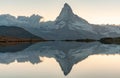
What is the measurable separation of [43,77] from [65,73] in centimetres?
384

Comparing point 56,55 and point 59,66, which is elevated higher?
point 59,66

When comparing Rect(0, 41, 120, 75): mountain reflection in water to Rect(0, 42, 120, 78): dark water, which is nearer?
Rect(0, 42, 120, 78): dark water

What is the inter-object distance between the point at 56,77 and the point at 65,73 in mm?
2946

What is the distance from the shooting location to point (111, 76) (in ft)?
128

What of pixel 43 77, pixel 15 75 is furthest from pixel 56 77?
pixel 15 75

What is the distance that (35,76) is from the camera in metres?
38.9

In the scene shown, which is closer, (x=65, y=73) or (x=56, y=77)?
(x=56, y=77)

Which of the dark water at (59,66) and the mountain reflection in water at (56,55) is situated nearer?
the dark water at (59,66)

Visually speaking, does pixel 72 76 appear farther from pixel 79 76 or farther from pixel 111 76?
pixel 111 76

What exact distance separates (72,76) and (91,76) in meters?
1.99

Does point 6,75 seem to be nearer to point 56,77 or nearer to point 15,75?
point 15,75

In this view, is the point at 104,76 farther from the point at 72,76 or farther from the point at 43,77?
the point at 43,77

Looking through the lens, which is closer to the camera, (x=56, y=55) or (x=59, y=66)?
(x=59, y=66)

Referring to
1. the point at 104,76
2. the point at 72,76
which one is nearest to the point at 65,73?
the point at 72,76
